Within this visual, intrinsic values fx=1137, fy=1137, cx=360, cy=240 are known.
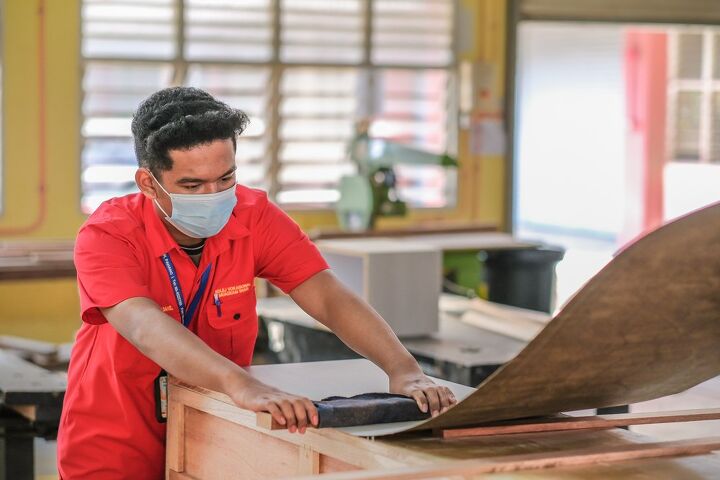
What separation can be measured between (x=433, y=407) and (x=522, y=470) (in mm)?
312

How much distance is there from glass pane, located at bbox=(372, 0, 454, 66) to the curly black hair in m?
5.12

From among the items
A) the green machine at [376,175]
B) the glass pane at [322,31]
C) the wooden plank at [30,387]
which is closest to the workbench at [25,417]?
the wooden plank at [30,387]

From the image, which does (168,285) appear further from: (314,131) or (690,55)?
(690,55)

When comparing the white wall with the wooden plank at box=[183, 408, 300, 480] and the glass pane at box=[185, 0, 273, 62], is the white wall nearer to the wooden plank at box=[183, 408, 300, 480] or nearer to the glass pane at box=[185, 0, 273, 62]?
the glass pane at box=[185, 0, 273, 62]

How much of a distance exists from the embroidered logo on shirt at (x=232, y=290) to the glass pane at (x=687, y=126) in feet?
28.9

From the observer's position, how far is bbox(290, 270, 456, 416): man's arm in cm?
221

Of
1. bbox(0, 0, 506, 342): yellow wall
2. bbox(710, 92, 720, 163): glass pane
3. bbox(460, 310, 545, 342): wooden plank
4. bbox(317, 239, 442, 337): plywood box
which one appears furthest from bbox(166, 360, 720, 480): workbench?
bbox(710, 92, 720, 163): glass pane

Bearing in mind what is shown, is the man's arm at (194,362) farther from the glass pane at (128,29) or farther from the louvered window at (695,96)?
the louvered window at (695,96)

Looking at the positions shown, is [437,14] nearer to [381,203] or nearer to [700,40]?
[381,203]

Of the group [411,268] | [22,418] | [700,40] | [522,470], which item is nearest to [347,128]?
[411,268]

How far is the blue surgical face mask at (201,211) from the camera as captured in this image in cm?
230

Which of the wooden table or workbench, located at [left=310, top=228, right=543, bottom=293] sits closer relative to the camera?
the wooden table

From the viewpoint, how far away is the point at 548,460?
182 cm

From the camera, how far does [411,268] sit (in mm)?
4164
